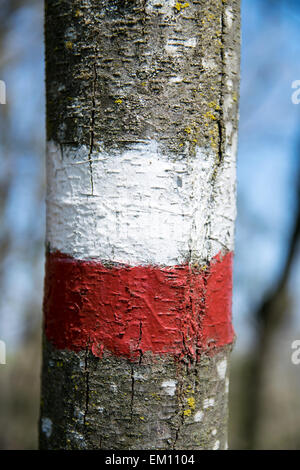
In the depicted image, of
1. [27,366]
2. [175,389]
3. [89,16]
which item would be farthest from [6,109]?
[175,389]

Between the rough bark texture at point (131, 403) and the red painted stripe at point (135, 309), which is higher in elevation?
the red painted stripe at point (135, 309)

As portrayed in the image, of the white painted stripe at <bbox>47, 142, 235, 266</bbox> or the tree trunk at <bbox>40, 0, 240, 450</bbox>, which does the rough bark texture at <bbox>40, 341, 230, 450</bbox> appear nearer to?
the tree trunk at <bbox>40, 0, 240, 450</bbox>

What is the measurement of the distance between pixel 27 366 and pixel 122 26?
16.0ft

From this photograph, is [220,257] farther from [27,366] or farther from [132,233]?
[27,366]

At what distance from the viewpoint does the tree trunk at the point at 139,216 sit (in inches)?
37.6

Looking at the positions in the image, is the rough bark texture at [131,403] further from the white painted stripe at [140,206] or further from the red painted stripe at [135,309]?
the white painted stripe at [140,206]

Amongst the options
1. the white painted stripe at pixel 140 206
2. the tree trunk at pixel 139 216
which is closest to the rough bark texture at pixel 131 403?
the tree trunk at pixel 139 216

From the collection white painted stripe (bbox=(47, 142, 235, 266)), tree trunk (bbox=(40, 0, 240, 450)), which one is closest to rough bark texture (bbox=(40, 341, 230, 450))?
tree trunk (bbox=(40, 0, 240, 450))

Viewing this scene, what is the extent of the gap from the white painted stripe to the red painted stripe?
3 cm

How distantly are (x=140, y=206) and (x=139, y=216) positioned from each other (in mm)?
22

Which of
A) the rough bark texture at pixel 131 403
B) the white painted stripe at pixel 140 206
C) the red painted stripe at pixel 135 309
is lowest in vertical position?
the rough bark texture at pixel 131 403

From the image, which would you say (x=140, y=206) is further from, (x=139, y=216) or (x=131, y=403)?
(x=131, y=403)
